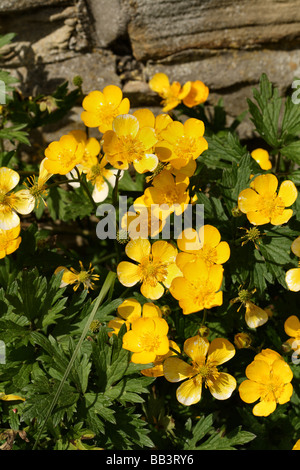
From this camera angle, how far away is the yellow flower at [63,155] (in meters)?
2.44

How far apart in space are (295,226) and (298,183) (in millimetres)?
299

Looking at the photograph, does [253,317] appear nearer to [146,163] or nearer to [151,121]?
[146,163]

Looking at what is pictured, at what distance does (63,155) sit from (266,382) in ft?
5.09

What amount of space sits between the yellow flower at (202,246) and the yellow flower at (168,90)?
1.13m

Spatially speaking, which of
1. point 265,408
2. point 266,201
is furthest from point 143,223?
point 265,408

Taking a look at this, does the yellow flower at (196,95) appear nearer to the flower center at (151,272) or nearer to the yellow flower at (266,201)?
the yellow flower at (266,201)

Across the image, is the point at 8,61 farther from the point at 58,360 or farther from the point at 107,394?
the point at 107,394

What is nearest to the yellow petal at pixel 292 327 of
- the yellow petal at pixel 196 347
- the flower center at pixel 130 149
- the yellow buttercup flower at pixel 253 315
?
the yellow buttercup flower at pixel 253 315

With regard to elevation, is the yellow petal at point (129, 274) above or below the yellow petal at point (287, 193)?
below

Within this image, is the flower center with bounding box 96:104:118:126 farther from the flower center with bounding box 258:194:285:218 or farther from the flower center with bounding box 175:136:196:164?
the flower center with bounding box 258:194:285:218

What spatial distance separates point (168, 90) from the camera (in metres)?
3.25

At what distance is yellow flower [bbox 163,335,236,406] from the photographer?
234 cm

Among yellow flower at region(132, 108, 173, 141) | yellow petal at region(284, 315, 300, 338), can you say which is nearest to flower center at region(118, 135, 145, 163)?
yellow flower at region(132, 108, 173, 141)

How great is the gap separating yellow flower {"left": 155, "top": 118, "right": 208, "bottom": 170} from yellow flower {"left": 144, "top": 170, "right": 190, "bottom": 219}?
0.09 m
